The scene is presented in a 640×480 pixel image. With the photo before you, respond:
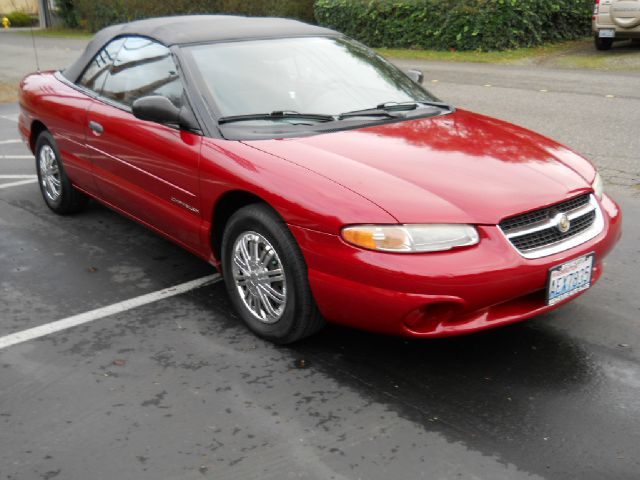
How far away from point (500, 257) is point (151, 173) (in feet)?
7.29

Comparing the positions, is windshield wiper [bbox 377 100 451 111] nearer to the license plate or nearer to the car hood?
the car hood

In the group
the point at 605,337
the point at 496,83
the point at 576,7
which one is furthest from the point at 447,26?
the point at 605,337

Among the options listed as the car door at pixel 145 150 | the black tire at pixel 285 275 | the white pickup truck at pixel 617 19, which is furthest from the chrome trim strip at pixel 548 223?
the white pickup truck at pixel 617 19

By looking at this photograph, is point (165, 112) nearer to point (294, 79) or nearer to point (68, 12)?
point (294, 79)

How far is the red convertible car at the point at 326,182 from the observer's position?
3.62 meters

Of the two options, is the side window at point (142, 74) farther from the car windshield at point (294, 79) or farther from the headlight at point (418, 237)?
the headlight at point (418, 237)

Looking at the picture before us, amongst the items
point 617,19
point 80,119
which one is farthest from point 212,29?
Answer: point 617,19

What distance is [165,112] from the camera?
4543mm

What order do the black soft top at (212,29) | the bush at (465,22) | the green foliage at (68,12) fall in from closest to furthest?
1. the black soft top at (212,29)
2. the bush at (465,22)
3. the green foliage at (68,12)

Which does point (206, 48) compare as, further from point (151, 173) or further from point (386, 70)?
point (386, 70)

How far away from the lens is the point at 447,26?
1884 centimetres

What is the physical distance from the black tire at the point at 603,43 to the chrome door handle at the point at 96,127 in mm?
14151

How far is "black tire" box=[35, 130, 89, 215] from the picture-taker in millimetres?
6234

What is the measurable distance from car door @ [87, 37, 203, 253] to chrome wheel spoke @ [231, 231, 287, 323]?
0.41 m
